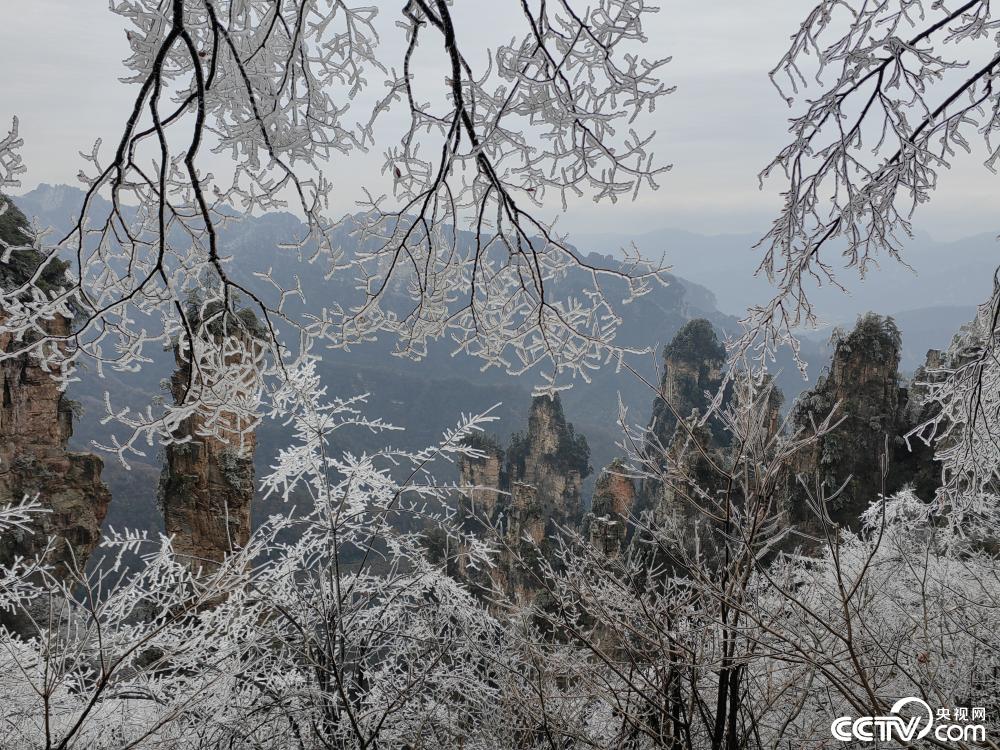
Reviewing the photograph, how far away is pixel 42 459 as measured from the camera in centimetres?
985

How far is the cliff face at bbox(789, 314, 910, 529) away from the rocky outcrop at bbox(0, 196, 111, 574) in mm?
13342

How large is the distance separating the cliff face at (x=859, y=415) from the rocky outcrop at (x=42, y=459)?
1334cm

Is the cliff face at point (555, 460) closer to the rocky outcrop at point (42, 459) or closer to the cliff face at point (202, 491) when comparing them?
the cliff face at point (202, 491)

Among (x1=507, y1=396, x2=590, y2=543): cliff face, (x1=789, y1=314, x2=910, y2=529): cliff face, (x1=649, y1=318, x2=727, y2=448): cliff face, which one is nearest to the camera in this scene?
(x1=789, y1=314, x2=910, y2=529): cliff face

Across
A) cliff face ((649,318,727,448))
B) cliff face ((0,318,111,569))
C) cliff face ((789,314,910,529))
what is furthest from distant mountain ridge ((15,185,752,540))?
cliff face ((789,314,910,529))

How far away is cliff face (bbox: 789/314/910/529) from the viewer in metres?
14.0

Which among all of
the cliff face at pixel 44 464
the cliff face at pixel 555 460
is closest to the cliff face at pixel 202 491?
the cliff face at pixel 44 464

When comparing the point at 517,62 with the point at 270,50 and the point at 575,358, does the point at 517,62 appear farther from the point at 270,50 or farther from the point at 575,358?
the point at 575,358

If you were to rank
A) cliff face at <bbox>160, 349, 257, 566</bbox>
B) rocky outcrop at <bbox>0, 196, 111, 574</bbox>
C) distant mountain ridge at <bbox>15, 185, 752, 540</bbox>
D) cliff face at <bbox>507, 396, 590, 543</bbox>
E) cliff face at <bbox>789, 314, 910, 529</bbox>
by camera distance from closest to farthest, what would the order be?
1. rocky outcrop at <bbox>0, 196, 111, 574</bbox>
2. cliff face at <bbox>160, 349, 257, 566</bbox>
3. cliff face at <bbox>789, 314, 910, 529</bbox>
4. cliff face at <bbox>507, 396, 590, 543</bbox>
5. distant mountain ridge at <bbox>15, 185, 752, 540</bbox>

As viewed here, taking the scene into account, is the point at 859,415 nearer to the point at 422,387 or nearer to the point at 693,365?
the point at 693,365

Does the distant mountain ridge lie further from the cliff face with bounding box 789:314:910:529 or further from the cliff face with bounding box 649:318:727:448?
the cliff face with bounding box 789:314:910:529

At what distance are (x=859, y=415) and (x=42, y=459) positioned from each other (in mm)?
15709

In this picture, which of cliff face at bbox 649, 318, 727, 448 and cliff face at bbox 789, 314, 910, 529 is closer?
cliff face at bbox 789, 314, 910, 529

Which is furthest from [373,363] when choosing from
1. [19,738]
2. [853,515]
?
[19,738]
